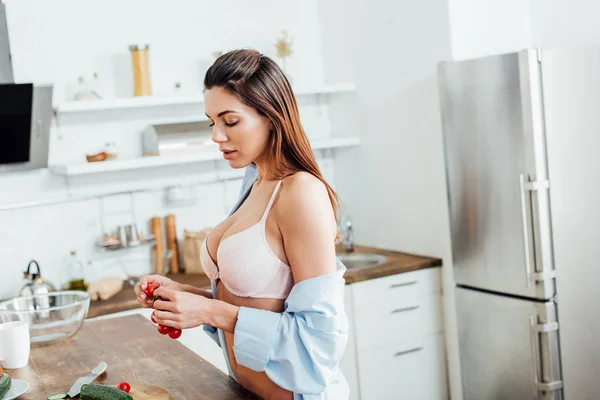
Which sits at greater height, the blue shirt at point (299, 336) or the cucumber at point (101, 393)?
the blue shirt at point (299, 336)

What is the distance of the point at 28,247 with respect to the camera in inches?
146

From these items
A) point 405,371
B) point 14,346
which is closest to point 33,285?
point 14,346

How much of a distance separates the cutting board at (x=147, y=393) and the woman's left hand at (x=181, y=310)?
0.61ft

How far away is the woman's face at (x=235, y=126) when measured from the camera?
5.65 ft

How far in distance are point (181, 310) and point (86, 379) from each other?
428mm

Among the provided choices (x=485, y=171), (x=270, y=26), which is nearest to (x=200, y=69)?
(x=270, y=26)

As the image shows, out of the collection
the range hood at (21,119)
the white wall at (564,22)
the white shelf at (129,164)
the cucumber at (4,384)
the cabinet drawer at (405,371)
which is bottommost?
the cabinet drawer at (405,371)

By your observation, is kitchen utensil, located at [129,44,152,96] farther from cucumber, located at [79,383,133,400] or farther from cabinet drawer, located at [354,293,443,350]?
cucumber, located at [79,383,133,400]

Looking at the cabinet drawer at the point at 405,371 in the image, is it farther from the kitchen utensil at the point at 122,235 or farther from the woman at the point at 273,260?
the woman at the point at 273,260

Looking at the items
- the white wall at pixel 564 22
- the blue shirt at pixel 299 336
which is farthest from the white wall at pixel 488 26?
the blue shirt at pixel 299 336

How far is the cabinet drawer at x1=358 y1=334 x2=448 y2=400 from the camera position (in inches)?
142

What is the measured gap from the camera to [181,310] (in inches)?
65.9

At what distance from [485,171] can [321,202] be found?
1.73 metres

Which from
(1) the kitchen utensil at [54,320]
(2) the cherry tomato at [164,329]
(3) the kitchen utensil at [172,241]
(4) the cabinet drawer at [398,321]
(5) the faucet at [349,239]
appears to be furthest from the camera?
(5) the faucet at [349,239]
